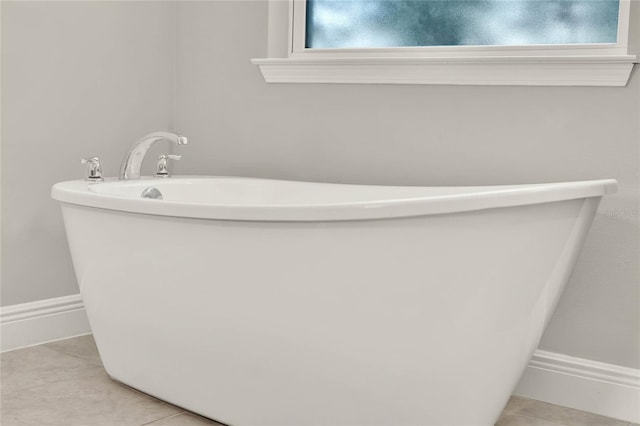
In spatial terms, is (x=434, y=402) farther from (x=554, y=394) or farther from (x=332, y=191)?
(x=332, y=191)

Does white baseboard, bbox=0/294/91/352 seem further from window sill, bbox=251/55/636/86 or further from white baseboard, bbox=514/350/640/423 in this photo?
white baseboard, bbox=514/350/640/423

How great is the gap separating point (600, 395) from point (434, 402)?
64cm

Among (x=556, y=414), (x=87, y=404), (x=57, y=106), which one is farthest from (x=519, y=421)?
(x=57, y=106)

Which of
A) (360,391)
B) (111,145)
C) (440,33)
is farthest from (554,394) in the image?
(111,145)

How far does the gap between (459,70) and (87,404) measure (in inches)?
53.6

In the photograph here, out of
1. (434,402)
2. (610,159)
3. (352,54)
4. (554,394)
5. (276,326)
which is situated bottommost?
(554,394)

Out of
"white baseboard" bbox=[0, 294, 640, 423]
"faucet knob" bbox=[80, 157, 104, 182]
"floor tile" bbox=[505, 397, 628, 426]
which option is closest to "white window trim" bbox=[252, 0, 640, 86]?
"faucet knob" bbox=[80, 157, 104, 182]

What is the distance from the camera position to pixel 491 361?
64.8 inches

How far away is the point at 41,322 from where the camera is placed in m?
2.50

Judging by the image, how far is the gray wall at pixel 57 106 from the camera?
94.0 inches

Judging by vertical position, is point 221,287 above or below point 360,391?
above

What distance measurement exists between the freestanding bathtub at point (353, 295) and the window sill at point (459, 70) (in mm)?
→ 409

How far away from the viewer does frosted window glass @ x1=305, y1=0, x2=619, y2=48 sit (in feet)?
7.02

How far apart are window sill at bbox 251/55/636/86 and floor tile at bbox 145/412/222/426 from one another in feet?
3.68
